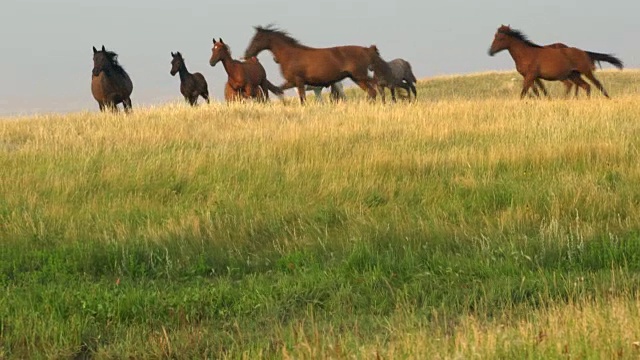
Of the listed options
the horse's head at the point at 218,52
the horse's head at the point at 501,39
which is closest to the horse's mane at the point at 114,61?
the horse's head at the point at 218,52

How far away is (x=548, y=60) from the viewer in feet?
63.3

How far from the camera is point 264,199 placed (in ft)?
25.1

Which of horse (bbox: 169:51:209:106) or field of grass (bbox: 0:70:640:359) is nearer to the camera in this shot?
field of grass (bbox: 0:70:640:359)

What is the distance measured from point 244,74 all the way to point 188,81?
217 cm

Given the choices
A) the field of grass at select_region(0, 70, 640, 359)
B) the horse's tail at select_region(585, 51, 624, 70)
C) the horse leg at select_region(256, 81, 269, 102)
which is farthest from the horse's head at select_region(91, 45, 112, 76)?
the horse's tail at select_region(585, 51, 624, 70)

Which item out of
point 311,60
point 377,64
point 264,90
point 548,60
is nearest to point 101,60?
point 311,60

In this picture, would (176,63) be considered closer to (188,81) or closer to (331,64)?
(188,81)

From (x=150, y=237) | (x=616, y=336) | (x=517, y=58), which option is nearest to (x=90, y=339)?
(x=150, y=237)

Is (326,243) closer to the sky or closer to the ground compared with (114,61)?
closer to the ground

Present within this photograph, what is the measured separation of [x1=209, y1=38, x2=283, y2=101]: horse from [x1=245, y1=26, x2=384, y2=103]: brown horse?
2.39ft

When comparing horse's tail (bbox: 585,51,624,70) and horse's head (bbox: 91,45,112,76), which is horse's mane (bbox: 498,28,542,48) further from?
horse's head (bbox: 91,45,112,76)

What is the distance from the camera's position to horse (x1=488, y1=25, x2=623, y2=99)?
760 inches

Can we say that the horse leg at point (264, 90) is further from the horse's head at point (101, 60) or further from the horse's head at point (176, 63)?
the horse's head at point (101, 60)

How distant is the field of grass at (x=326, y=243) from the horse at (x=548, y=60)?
25.4 feet
